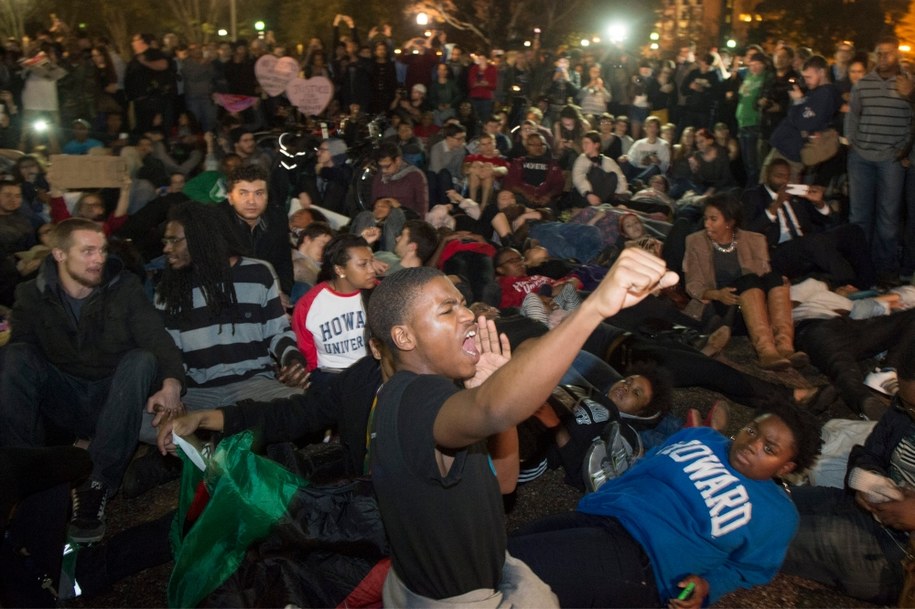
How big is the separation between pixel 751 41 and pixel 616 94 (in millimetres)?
8437

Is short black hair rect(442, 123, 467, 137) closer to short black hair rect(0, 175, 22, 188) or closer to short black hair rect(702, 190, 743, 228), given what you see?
short black hair rect(702, 190, 743, 228)

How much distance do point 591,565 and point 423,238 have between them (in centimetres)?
400

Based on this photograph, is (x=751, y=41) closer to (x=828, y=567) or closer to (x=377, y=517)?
(x=828, y=567)

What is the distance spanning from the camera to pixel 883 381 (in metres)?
5.75

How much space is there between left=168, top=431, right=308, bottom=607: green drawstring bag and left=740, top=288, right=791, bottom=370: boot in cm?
447

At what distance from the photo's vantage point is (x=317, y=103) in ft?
43.0

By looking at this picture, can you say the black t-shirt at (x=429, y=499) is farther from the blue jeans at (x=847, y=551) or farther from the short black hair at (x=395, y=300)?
the blue jeans at (x=847, y=551)

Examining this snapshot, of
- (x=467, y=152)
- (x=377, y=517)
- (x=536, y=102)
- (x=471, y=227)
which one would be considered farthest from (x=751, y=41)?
(x=377, y=517)

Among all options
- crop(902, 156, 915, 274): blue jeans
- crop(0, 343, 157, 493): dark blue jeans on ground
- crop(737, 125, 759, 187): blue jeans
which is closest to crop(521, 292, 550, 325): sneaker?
crop(0, 343, 157, 493): dark blue jeans on ground

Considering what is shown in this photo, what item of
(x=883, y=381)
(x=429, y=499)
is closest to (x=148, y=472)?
(x=429, y=499)

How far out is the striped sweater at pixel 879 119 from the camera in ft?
27.7

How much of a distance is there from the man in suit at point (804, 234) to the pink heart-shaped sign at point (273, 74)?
7.81 m

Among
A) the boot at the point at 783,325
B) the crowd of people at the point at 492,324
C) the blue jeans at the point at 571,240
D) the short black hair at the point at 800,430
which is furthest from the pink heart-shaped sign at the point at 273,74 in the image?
the short black hair at the point at 800,430

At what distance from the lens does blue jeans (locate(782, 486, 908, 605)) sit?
383 cm
